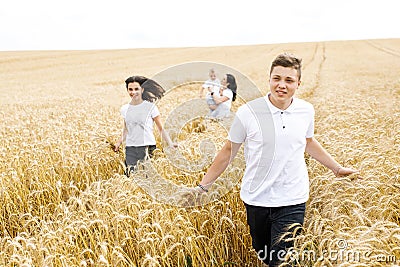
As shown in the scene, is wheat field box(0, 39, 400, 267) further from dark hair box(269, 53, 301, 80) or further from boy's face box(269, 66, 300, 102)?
dark hair box(269, 53, 301, 80)

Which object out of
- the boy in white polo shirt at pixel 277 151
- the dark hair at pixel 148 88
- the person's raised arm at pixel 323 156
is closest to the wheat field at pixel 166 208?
the person's raised arm at pixel 323 156

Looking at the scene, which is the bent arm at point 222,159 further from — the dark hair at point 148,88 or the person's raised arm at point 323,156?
the dark hair at point 148,88

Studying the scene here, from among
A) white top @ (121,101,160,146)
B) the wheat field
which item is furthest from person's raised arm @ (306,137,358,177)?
white top @ (121,101,160,146)

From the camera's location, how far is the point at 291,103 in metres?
2.84

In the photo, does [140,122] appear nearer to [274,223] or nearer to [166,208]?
[166,208]

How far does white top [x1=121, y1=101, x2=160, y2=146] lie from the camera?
5188 mm

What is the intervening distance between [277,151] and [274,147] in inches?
1.5

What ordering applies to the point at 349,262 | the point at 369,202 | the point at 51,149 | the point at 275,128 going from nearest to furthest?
the point at 349,262 < the point at 275,128 < the point at 369,202 < the point at 51,149

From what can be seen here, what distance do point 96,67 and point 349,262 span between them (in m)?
42.2

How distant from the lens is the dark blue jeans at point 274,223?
279cm

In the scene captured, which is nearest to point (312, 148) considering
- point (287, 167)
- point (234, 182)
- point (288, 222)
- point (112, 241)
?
point (287, 167)

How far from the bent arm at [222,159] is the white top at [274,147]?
0.40ft

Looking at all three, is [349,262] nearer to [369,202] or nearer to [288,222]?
[288,222]

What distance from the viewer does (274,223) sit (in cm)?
A: 285
